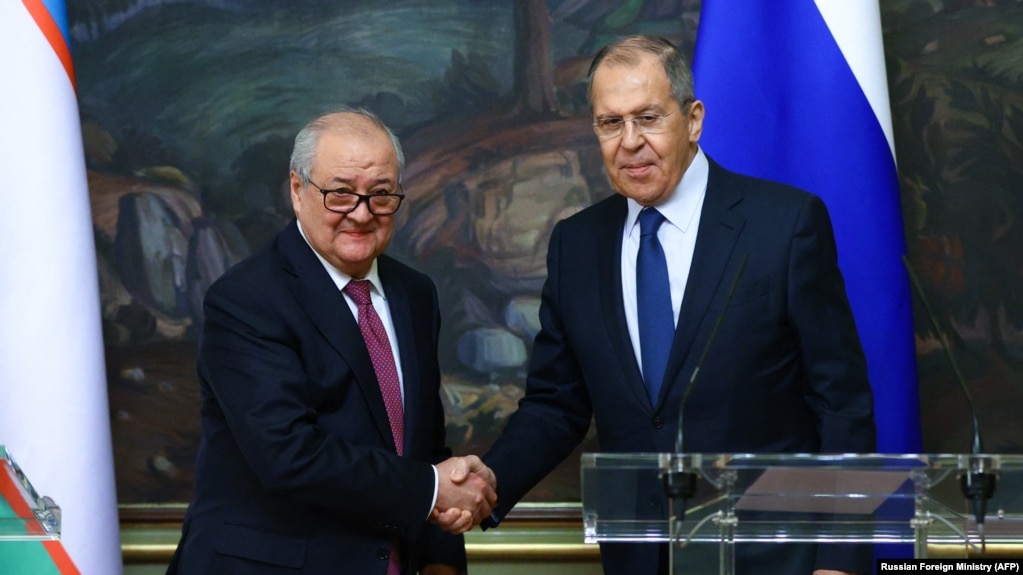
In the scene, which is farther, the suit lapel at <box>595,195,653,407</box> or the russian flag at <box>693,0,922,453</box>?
the russian flag at <box>693,0,922,453</box>

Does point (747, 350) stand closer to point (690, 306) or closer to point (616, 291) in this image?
point (690, 306)

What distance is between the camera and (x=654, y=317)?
326cm

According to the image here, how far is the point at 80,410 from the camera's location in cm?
368

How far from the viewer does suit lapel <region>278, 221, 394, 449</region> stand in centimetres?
314

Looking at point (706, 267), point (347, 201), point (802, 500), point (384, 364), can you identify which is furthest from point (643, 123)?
point (802, 500)

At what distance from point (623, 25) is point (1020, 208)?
1.47m

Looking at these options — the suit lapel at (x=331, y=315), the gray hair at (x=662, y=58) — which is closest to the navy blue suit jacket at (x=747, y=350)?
the gray hair at (x=662, y=58)

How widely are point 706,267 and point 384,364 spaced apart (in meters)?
0.82

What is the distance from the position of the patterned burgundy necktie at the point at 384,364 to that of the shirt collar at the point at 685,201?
70 centimetres

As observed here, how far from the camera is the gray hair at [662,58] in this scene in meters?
3.30

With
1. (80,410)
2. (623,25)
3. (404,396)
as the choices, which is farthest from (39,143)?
(623,25)

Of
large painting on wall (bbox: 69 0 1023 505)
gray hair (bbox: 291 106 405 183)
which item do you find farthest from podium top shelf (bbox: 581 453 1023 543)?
→ large painting on wall (bbox: 69 0 1023 505)

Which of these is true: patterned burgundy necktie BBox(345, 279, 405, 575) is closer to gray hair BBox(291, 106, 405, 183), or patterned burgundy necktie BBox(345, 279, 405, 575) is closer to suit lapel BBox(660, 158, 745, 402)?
gray hair BBox(291, 106, 405, 183)

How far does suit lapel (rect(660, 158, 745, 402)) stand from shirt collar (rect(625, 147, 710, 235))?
3cm
